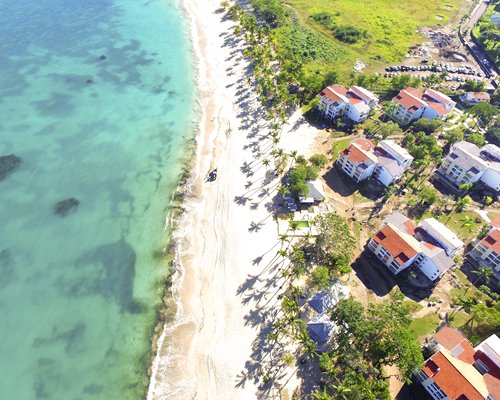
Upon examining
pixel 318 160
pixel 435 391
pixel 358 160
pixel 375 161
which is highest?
pixel 375 161

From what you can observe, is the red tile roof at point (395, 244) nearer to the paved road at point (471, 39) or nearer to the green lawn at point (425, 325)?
the green lawn at point (425, 325)

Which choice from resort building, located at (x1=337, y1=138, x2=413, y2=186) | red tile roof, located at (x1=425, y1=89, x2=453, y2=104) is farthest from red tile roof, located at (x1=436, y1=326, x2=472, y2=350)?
red tile roof, located at (x1=425, y1=89, x2=453, y2=104)

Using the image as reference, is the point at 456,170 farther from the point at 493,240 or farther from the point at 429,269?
the point at 429,269

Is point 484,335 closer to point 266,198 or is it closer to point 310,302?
point 310,302

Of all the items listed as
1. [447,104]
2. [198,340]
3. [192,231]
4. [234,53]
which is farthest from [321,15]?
[198,340]

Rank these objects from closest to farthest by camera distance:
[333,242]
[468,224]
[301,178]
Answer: [333,242] < [468,224] < [301,178]

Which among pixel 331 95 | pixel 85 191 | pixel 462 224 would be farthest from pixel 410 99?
pixel 85 191
